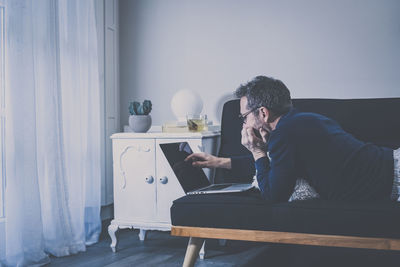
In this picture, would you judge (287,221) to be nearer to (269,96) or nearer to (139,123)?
(269,96)

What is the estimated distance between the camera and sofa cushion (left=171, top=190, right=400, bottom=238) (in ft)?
4.97

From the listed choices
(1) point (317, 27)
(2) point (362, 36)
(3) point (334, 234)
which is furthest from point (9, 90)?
(2) point (362, 36)

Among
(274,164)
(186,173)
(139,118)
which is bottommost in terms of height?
(186,173)

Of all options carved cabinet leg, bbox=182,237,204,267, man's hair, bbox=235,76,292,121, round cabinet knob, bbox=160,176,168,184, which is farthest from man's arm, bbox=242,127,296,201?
round cabinet knob, bbox=160,176,168,184

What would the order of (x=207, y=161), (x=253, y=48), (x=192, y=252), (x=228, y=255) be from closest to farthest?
1. (x=192, y=252)
2. (x=207, y=161)
3. (x=228, y=255)
4. (x=253, y=48)

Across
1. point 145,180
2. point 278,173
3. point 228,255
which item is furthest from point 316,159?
point 145,180

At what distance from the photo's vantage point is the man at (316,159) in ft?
5.13

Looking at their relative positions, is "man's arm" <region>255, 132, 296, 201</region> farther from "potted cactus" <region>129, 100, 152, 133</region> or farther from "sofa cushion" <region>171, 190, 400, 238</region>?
"potted cactus" <region>129, 100, 152, 133</region>

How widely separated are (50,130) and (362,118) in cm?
175

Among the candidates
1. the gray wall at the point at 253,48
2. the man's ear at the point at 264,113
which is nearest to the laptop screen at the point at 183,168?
the man's ear at the point at 264,113

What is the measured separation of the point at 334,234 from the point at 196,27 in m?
2.03

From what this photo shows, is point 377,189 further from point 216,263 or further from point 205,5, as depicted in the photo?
point 205,5

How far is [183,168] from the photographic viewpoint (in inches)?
76.5

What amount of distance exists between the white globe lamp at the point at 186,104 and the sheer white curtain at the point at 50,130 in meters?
0.55
